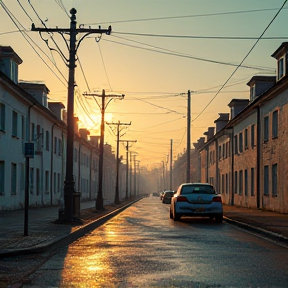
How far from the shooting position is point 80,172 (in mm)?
63469

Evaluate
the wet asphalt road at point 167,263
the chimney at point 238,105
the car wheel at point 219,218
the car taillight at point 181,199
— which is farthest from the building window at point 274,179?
the chimney at point 238,105

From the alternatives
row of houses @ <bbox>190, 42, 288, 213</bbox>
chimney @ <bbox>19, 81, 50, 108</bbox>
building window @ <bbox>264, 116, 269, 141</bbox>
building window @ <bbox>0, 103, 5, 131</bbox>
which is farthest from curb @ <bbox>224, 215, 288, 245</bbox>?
chimney @ <bbox>19, 81, 50, 108</bbox>

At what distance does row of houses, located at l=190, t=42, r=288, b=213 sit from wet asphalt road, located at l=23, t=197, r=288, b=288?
14147 millimetres

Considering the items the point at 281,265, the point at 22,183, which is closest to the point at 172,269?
the point at 281,265

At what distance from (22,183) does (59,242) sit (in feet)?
69.0

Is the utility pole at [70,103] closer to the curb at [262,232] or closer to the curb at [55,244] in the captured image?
the curb at [55,244]

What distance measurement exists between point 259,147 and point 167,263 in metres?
25.8

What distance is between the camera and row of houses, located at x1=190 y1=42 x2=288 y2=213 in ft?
96.1

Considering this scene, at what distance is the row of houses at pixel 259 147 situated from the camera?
96.1ft

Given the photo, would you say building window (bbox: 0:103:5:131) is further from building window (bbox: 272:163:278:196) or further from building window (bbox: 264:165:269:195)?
building window (bbox: 264:165:269:195)

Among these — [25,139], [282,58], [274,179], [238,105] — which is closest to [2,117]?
[25,139]

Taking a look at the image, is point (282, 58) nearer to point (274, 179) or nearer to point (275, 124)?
point (275, 124)

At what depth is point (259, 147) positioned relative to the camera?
35.3 metres

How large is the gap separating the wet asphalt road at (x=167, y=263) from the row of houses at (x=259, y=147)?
1415 cm
